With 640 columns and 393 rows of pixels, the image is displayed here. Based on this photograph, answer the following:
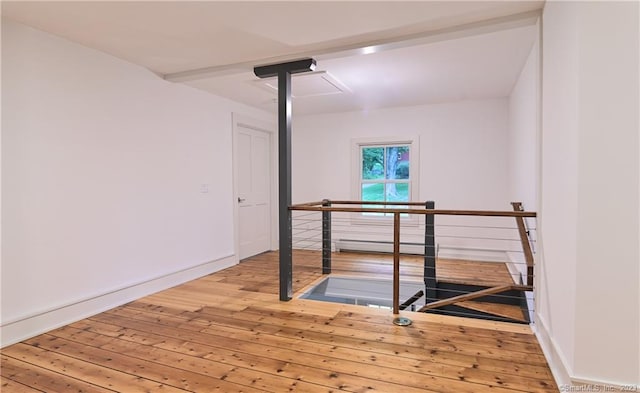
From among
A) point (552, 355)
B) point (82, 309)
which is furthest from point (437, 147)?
point (82, 309)

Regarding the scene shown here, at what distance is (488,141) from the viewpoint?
4941 mm

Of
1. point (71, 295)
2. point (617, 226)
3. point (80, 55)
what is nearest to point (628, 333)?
point (617, 226)

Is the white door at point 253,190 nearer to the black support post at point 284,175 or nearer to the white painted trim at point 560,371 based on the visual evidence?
the black support post at point 284,175

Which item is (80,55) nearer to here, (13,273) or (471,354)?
(13,273)

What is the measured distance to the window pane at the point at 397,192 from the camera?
217 inches

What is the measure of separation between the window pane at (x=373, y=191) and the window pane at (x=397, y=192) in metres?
0.11

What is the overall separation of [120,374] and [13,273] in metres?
1.18

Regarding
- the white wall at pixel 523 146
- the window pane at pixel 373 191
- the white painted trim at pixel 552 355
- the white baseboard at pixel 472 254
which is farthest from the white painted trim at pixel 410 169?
the white painted trim at pixel 552 355

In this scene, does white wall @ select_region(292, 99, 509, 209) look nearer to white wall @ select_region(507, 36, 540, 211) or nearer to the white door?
white wall @ select_region(507, 36, 540, 211)

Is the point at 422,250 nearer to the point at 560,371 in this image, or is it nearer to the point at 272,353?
the point at 560,371

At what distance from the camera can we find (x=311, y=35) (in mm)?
2688

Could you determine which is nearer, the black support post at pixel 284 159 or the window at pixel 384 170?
the black support post at pixel 284 159

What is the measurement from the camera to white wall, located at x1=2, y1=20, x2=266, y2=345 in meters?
2.51

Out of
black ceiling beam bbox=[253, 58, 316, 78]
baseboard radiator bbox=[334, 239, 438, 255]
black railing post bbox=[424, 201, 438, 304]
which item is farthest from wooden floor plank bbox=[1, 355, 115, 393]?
baseboard radiator bbox=[334, 239, 438, 255]
